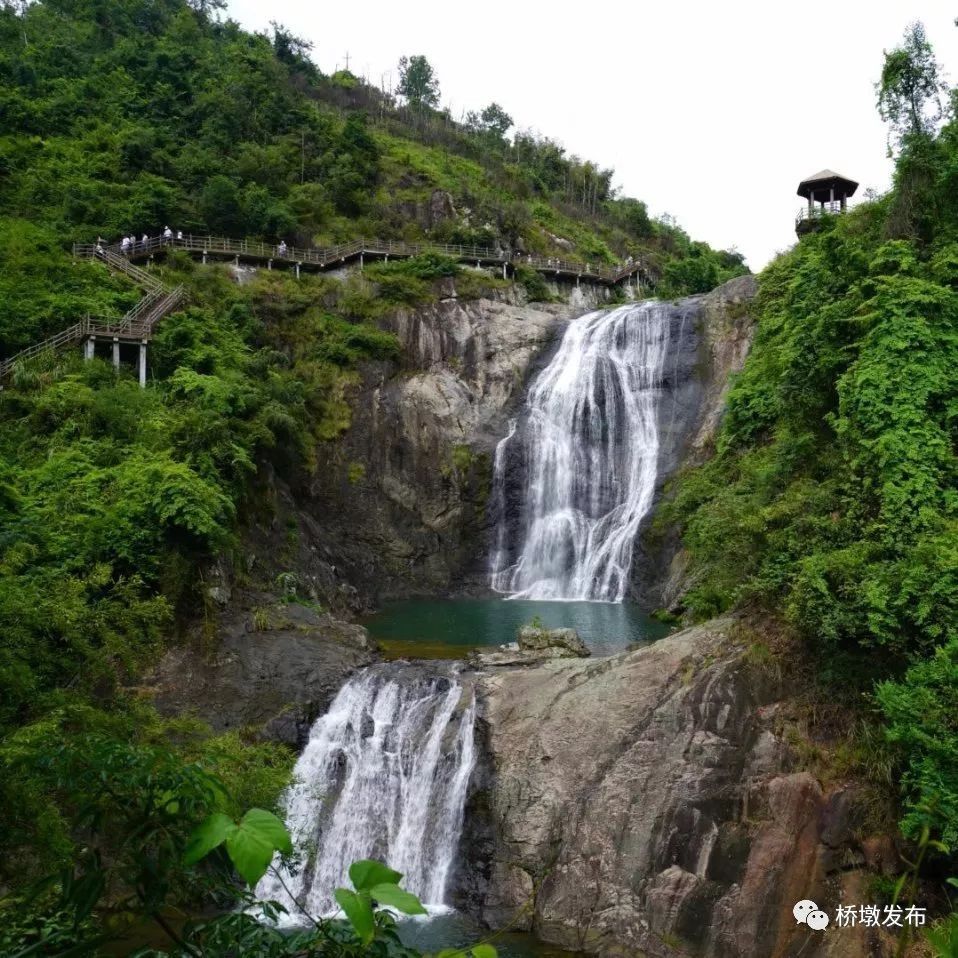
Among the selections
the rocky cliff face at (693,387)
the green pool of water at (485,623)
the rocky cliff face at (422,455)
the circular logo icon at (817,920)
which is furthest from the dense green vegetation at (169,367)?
the rocky cliff face at (693,387)

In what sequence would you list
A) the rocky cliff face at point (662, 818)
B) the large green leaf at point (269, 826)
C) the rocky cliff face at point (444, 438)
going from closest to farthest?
1. the large green leaf at point (269, 826)
2. the rocky cliff face at point (662, 818)
3. the rocky cliff face at point (444, 438)

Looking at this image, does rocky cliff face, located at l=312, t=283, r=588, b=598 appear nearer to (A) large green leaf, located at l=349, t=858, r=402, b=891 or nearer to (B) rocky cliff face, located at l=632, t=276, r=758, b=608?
(B) rocky cliff face, located at l=632, t=276, r=758, b=608

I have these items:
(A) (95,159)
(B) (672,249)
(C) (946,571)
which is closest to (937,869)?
(C) (946,571)

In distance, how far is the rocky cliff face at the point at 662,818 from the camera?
9.84 meters

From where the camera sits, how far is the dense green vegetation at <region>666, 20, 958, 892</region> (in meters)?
9.50

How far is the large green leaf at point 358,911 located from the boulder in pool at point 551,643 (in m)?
14.5

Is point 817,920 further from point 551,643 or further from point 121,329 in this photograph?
point 121,329

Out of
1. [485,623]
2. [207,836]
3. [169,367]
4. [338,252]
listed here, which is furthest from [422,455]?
[207,836]

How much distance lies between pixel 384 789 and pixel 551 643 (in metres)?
4.94

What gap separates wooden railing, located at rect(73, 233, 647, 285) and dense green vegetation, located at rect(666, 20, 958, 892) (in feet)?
82.7

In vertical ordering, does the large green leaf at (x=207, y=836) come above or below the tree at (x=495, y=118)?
below

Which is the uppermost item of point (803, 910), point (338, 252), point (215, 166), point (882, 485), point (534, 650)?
point (215, 166)

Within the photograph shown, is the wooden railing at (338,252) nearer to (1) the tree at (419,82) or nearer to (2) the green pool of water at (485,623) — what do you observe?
(2) the green pool of water at (485,623)

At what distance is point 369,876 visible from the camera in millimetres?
1912
